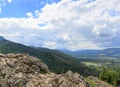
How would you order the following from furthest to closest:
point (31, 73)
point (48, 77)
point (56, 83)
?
point (31, 73) < point (48, 77) < point (56, 83)

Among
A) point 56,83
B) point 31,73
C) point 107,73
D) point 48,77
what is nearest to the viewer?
point 56,83

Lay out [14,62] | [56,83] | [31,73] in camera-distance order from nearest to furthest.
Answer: [56,83] < [31,73] < [14,62]

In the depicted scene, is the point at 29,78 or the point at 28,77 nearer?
the point at 29,78

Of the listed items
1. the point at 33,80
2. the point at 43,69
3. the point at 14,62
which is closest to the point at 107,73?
the point at 43,69

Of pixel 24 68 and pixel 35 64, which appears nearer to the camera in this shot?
pixel 24 68

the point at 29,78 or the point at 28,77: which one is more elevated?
the point at 28,77

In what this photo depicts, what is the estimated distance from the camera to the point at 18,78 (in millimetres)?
80438

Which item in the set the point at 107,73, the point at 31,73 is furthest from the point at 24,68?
the point at 107,73

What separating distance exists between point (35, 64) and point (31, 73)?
49.8ft

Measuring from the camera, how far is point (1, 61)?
318 feet

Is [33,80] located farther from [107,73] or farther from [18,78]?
[107,73]

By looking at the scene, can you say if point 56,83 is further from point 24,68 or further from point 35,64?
point 35,64

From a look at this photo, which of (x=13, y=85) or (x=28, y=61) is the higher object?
(x=28, y=61)

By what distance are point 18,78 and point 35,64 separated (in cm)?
2379
